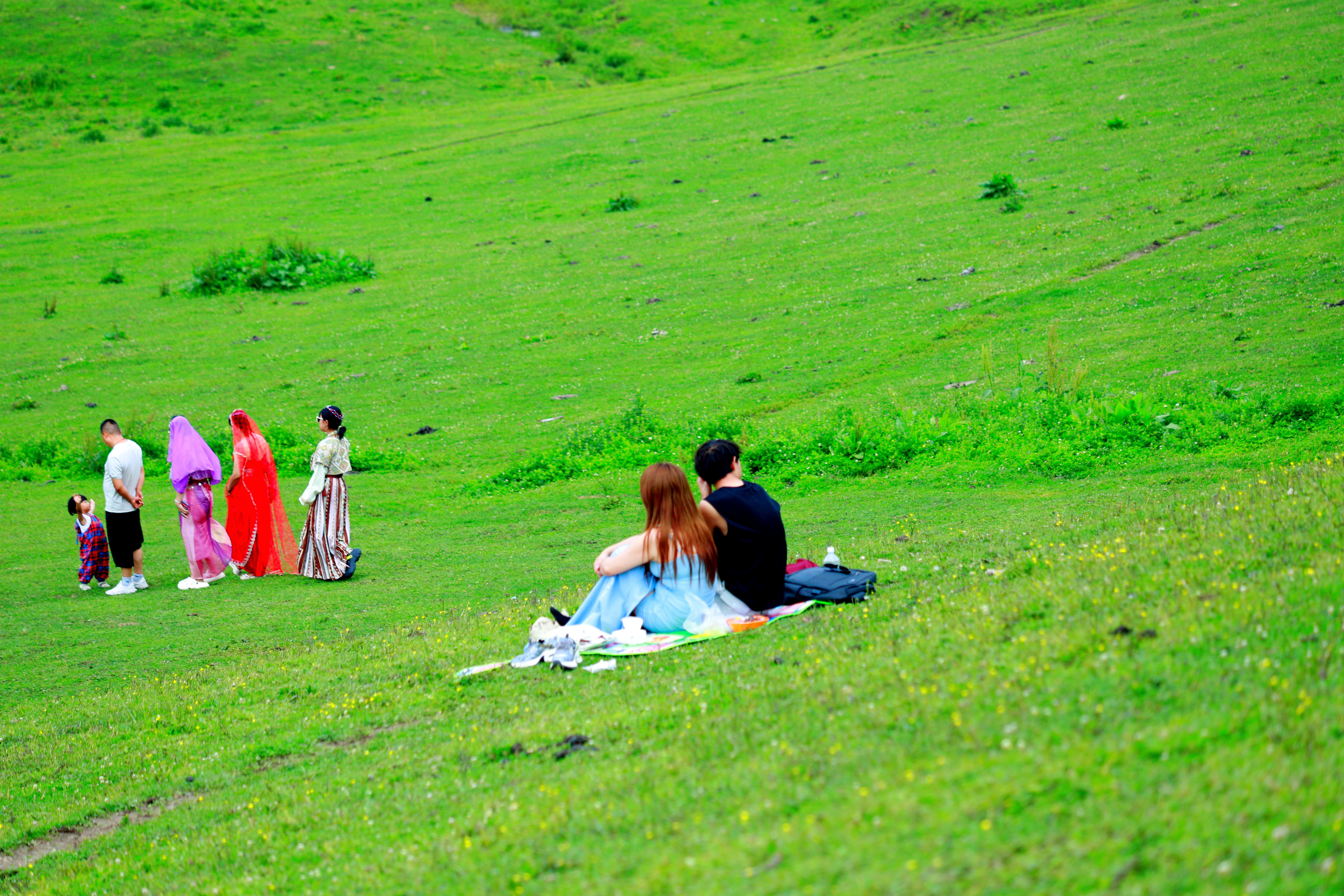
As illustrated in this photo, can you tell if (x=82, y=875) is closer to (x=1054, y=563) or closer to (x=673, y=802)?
(x=673, y=802)

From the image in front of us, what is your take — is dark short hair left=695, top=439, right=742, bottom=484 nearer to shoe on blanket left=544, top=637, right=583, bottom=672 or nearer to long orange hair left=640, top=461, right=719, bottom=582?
long orange hair left=640, top=461, right=719, bottom=582

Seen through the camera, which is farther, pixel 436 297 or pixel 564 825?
pixel 436 297

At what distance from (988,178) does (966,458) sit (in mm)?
20177

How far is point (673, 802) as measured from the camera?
5867 millimetres

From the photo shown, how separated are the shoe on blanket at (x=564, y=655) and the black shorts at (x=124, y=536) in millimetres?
8882

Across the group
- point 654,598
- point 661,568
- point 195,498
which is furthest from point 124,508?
point 661,568

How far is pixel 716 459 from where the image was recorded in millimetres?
10281

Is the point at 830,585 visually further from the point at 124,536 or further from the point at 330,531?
the point at 124,536

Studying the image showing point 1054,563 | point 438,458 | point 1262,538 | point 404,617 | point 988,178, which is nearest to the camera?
point 1262,538

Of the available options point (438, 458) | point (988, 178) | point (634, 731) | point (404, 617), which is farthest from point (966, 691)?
point (988, 178)

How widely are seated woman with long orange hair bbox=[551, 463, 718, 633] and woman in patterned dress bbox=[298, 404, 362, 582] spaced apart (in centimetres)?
642

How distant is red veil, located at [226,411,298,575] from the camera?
51.4 feet

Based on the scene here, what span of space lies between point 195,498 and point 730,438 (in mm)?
8952

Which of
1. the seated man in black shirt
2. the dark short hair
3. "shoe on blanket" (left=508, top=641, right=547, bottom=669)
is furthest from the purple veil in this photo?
the seated man in black shirt
